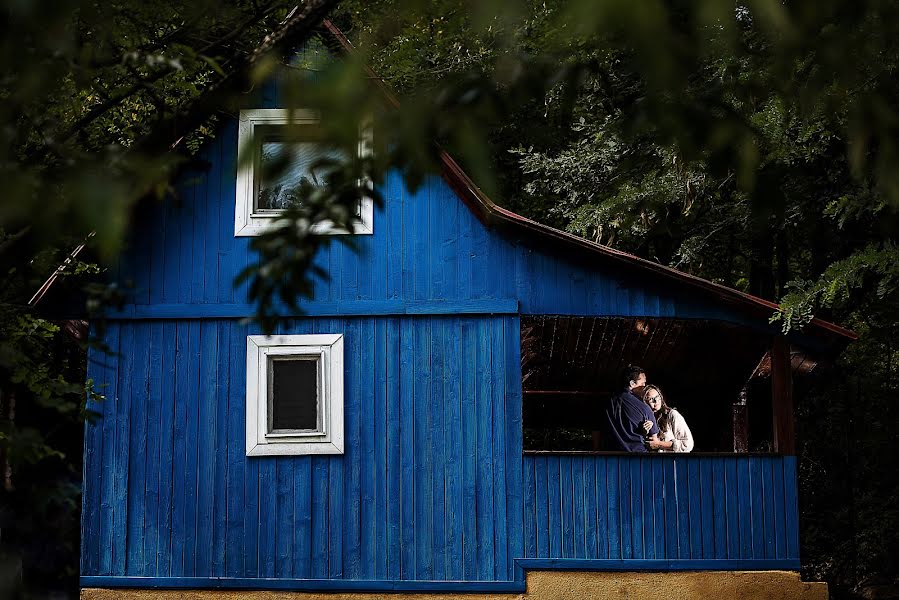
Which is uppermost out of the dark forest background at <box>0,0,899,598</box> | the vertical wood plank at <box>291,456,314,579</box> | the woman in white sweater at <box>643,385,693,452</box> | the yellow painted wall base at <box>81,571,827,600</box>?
the dark forest background at <box>0,0,899,598</box>

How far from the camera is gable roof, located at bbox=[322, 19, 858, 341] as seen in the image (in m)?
11.0

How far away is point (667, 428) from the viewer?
12.4 m

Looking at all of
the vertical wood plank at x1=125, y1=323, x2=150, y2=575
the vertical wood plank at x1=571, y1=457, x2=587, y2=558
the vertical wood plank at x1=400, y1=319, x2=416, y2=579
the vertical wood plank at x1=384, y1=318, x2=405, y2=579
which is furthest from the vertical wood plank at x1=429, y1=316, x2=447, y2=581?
the vertical wood plank at x1=125, y1=323, x2=150, y2=575

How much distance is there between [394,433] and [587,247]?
254cm

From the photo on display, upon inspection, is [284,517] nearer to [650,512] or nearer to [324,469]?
[324,469]

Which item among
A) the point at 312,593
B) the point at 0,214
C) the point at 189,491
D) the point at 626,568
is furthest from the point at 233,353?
the point at 0,214

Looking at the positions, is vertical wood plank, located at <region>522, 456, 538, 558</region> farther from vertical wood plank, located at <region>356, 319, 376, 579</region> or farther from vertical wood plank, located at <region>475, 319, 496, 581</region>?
vertical wood plank, located at <region>356, 319, 376, 579</region>

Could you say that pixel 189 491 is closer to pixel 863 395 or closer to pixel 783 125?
pixel 783 125

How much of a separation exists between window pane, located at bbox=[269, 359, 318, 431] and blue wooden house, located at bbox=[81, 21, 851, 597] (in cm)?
2

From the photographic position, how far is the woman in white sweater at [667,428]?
1212 centimetres

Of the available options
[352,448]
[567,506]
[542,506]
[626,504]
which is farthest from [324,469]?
[626,504]

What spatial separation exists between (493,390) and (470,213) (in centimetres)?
173

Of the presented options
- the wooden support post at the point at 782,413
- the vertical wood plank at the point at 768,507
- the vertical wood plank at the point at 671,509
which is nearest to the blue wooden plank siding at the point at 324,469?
the vertical wood plank at the point at 671,509

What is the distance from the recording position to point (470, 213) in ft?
37.9
